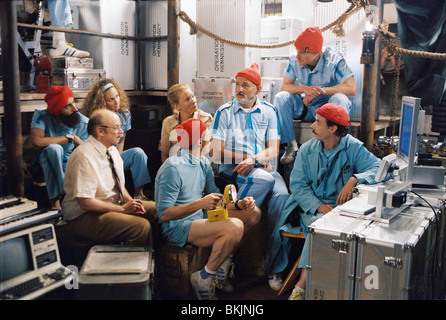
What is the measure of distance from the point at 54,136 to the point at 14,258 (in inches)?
71.9

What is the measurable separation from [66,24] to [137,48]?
1.51m

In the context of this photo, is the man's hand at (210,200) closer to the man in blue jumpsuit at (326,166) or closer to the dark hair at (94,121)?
the man in blue jumpsuit at (326,166)

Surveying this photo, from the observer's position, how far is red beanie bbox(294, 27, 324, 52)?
14.0ft

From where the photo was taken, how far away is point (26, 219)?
2.68 metres

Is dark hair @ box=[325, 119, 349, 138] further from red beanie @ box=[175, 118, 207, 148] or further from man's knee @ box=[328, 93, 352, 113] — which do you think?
red beanie @ box=[175, 118, 207, 148]

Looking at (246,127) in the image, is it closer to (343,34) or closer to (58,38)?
(343,34)

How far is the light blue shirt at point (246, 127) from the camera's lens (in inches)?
164

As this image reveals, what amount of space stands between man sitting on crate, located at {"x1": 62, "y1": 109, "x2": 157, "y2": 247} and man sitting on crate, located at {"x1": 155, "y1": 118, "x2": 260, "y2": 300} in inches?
7.3

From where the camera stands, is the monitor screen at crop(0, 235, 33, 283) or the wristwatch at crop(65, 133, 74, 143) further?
the wristwatch at crop(65, 133, 74, 143)

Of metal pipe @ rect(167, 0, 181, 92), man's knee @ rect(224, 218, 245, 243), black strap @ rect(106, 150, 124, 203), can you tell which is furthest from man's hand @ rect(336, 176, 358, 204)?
metal pipe @ rect(167, 0, 181, 92)

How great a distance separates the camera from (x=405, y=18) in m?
4.76

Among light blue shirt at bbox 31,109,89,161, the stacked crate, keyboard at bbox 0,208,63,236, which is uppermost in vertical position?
the stacked crate

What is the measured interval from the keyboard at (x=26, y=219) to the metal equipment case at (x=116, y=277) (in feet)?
1.23

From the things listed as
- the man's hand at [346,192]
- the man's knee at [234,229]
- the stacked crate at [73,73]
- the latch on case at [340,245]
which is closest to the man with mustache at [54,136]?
the stacked crate at [73,73]
